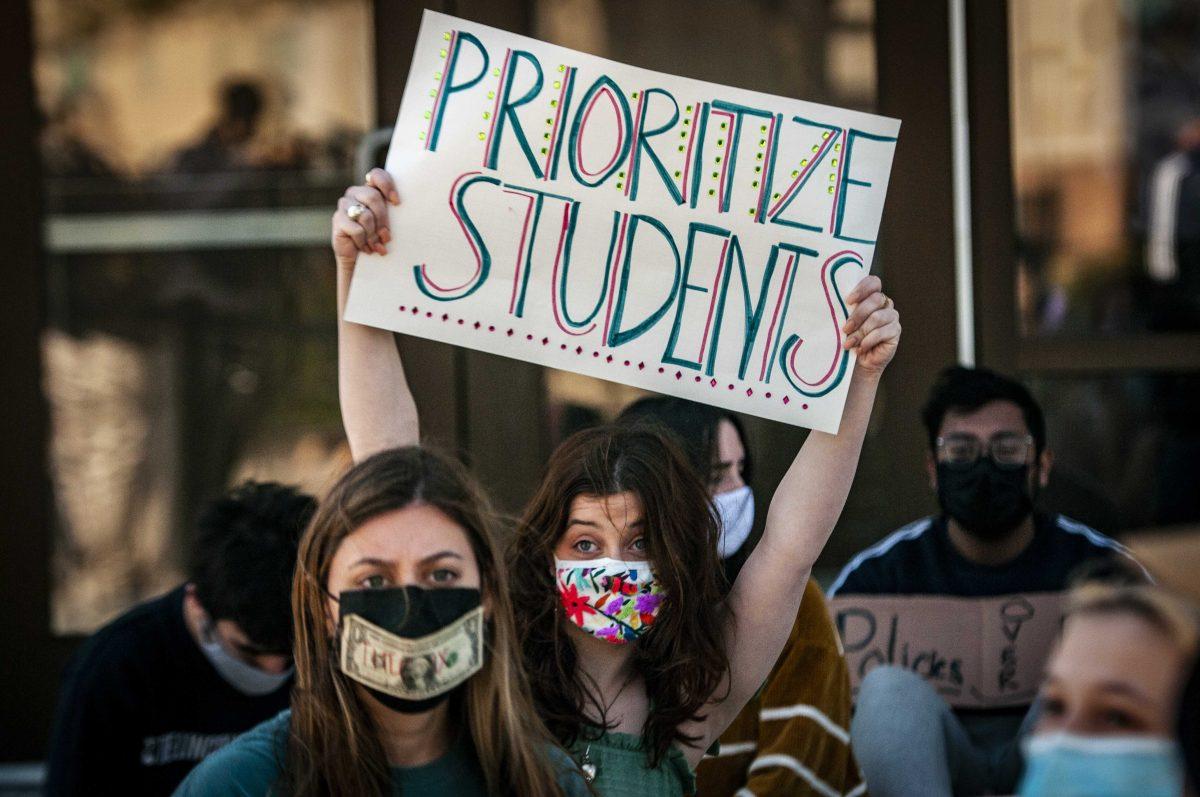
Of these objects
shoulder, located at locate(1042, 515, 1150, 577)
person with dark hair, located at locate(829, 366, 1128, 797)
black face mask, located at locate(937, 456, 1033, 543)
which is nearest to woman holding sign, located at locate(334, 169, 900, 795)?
person with dark hair, located at locate(829, 366, 1128, 797)

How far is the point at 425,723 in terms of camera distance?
218 centimetres

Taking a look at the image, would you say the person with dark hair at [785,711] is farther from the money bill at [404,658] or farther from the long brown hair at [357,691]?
the money bill at [404,658]

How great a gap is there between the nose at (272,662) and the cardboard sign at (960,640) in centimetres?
139

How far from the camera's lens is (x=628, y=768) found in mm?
2473

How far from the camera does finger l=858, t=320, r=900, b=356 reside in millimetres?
2541

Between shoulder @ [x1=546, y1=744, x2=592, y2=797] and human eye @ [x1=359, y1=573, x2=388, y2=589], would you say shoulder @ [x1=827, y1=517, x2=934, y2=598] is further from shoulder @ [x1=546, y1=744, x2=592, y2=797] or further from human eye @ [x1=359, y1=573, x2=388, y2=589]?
human eye @ [x1=359, y1=573, x2=388, y2=589]

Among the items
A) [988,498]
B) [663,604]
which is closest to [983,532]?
[988,498]

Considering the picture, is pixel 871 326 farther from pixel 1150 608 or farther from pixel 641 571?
pixel 1150 608

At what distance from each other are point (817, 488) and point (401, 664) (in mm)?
862

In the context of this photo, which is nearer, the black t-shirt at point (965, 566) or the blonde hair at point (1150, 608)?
the blonde hair at point (1150, 608)

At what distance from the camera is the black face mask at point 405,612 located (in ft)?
6.77

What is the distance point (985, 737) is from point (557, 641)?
1400 millimetres

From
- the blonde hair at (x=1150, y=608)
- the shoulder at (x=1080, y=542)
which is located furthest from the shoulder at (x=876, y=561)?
the blonde hair at (x=1150, y=608)

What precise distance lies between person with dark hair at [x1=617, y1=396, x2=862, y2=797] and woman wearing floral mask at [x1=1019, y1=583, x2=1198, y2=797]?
1.48 m
